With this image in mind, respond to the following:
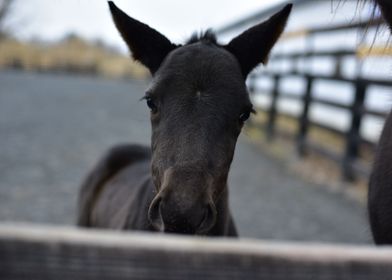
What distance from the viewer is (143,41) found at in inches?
101

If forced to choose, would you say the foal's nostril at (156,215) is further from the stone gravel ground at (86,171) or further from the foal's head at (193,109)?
the stone gravel ground at (86,171)

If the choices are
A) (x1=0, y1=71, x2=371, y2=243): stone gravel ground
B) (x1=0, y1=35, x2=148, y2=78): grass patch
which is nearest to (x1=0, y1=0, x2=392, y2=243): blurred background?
(x1=0, y1=71, x2=371, y2=243): stone gravel ground

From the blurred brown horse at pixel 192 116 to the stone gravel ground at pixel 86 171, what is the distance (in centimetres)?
199

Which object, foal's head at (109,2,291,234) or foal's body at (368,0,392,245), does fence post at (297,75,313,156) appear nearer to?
foal's body at (368,0,392,245)

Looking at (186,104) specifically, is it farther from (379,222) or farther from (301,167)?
(301,167)

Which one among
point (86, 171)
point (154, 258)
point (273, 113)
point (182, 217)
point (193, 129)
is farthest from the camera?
point (273, 113)

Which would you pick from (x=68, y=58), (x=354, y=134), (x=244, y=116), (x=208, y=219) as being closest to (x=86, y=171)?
(x=354, y=134)

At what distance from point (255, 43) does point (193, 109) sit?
65 centimetres

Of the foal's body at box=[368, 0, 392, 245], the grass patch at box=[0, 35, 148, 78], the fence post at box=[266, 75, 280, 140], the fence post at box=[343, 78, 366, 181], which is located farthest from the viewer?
the grass patch at box=[0, 35, 148, 78]

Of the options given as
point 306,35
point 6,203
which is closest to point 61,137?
point 6,203

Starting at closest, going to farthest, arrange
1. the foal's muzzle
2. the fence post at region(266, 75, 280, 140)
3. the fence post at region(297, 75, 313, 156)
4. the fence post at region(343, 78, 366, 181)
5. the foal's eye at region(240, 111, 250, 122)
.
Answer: the foal's muzzle, the foal's eye at region(240, 111, 250, 122), the fence post at region(343, 78, 366, 181), the fence post at region(297, 75, 313, 156), the fence post at region(266, 75, 280, 140)

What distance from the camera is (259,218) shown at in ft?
21.0

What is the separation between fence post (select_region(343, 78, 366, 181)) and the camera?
25.2ft

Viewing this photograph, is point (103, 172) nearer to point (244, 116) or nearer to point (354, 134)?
point (244, 116)
